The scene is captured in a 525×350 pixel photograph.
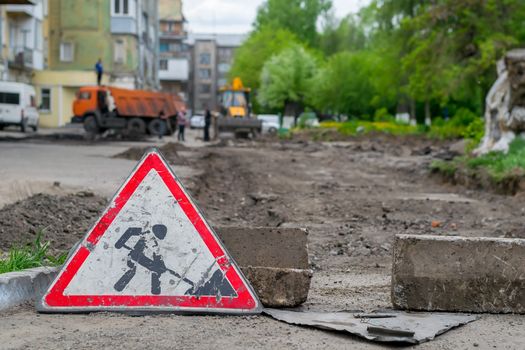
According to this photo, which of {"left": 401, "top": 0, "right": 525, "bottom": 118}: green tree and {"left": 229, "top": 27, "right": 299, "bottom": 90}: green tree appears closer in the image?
{"left": 401, "top": 0, "right": 525, "bottom": 118}: green tree

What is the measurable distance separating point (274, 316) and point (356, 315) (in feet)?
1.66

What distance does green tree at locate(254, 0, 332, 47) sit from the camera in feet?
320

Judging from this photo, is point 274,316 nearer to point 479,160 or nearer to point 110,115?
point 479,160

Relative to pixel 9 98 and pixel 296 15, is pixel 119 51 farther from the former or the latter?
pixel 296 15

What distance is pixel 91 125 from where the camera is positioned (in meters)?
41.8

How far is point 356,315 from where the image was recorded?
19.7ft

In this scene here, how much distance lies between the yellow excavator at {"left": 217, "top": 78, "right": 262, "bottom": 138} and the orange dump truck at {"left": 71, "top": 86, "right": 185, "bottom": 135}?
14.1ft

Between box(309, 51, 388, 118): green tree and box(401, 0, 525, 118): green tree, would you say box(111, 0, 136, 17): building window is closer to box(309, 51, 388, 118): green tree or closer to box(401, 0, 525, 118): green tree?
box(309, 51, 388, 118): green tree

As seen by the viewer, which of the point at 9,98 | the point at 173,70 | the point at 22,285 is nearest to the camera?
the point at 22,285

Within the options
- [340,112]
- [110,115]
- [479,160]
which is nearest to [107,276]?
[479,160]

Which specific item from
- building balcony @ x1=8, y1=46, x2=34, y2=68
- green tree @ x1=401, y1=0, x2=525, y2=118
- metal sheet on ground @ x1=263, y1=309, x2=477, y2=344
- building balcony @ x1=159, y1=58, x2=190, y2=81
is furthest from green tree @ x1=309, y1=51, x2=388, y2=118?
metal sheet on ground @ x1=263, y1=309, x2=477, y2=344

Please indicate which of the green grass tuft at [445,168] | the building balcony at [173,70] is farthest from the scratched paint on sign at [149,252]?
the building balcony at [173,70]

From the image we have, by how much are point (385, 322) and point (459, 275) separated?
818 mm

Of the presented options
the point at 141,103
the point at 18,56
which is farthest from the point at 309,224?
the point at 18,56
